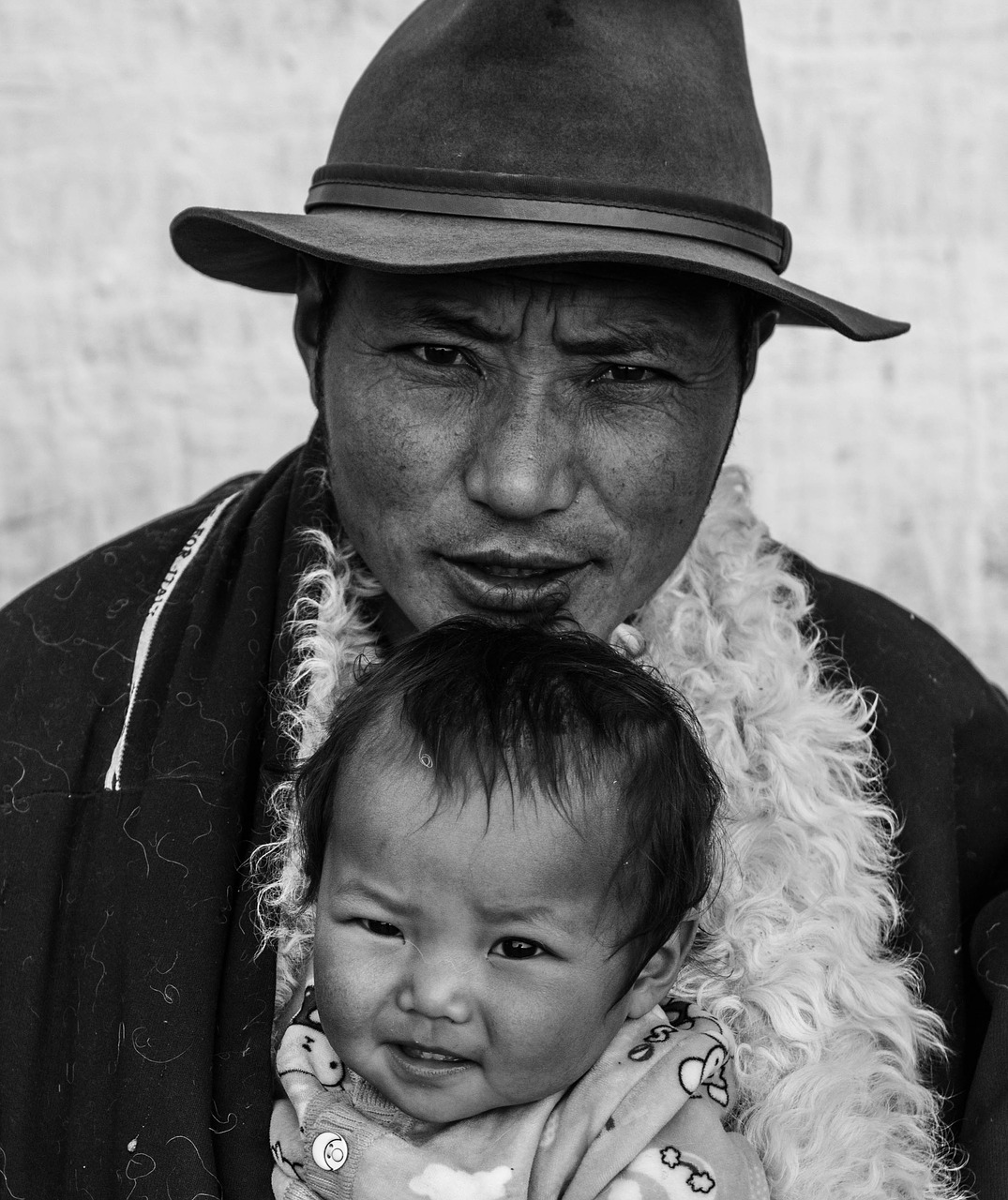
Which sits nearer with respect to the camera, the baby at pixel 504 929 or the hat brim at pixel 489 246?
the baby at pixel 504 929

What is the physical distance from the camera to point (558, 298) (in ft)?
7.35

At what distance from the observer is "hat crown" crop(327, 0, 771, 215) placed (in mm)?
2234

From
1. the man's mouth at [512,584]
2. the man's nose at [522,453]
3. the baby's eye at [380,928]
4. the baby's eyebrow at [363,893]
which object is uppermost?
the man's nose at [522,453]

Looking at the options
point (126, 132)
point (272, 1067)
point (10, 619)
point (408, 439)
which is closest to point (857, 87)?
point (126, 132)

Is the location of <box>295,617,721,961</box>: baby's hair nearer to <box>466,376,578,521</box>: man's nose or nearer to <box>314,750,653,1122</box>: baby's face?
<box>314,750,653,1122</box>: baby's face

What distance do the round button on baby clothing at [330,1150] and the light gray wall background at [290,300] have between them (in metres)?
2.62

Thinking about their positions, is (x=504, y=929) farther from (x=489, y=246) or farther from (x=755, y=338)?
(x=755, y=338)

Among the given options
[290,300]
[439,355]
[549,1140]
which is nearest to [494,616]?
[439,355]

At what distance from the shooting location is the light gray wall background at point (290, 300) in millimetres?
4078

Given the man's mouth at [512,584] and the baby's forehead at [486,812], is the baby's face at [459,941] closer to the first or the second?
the baby's forehead at [486,812]

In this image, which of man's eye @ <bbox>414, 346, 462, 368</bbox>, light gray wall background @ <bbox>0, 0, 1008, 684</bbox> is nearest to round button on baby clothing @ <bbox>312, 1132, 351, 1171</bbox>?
man's eye @ <bbox>414, 346, 462, 368</bbox>

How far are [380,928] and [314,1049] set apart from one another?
287mm

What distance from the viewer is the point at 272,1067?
2.17m

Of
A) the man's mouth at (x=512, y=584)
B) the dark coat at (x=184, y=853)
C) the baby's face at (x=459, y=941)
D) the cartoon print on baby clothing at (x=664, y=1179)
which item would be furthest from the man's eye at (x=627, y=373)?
the cartoon print on baby clothing at (x=664, y=1179)
